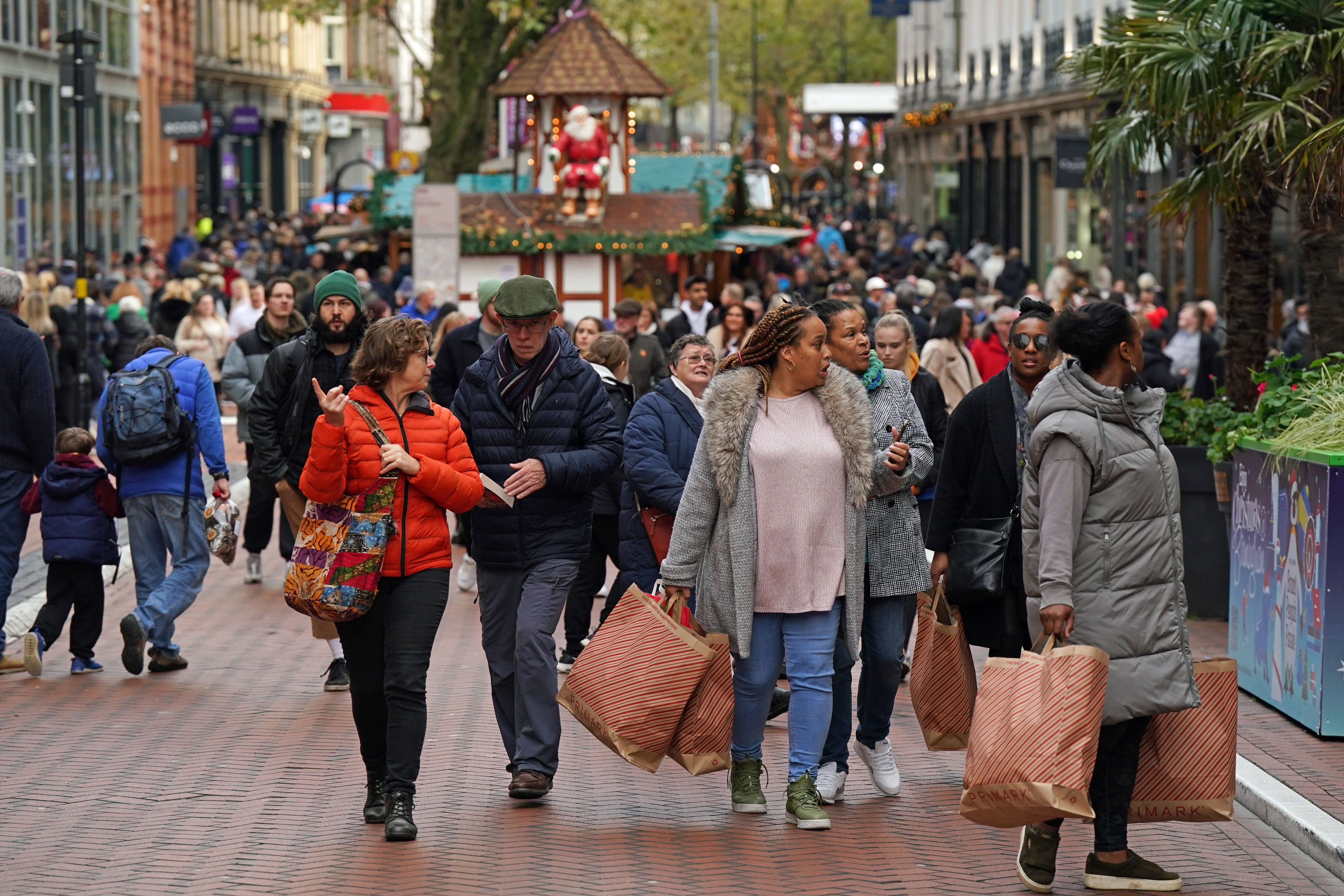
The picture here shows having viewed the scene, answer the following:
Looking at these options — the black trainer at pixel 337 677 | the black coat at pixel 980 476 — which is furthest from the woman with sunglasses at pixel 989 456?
the black trainer at pixel 337 677

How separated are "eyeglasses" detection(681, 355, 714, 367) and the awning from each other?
20.2 meters

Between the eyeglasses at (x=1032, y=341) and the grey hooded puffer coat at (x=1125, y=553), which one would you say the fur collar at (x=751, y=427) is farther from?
the grey hooded puffer coat at (x=1125, y=553)

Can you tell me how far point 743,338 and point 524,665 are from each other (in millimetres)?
8778

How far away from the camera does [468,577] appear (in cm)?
1255

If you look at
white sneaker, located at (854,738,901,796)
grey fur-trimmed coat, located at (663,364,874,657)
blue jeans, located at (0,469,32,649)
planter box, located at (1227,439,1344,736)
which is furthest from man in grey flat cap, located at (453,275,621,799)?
→ blue jeans, located at (0,469,32,649)

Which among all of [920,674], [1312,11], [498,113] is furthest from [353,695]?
[498,113]

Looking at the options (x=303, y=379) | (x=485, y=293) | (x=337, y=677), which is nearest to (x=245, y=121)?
(x=485, y=293)

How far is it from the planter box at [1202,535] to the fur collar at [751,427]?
4.76 meters

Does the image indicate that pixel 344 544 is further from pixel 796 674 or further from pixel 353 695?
pixel 796 674

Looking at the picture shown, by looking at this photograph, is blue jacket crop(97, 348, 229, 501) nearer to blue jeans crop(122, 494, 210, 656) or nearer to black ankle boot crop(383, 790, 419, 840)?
blue jeans crop(122, 494, 210, 656)

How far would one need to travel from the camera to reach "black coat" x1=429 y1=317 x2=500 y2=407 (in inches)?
447

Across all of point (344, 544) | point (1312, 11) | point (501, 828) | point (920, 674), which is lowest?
point (501, 828)

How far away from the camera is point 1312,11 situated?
11086 mm

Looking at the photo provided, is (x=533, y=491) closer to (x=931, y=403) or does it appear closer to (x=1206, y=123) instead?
(x=931, y=403)
